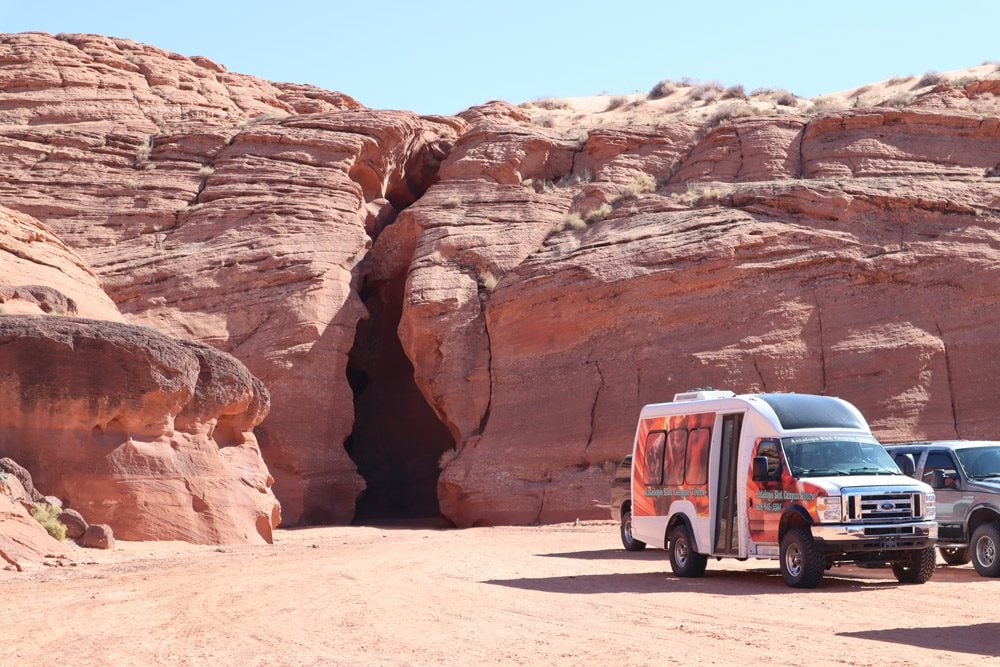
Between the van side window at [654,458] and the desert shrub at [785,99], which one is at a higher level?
the desert shrub at [785,99]

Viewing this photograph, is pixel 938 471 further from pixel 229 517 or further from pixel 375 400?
pixel 375 400

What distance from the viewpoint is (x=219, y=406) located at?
23.1 meters

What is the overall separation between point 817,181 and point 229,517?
1919 cm

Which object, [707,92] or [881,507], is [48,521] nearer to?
[881,507]

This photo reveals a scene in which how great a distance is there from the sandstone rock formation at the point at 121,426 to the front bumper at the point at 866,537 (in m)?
12.0

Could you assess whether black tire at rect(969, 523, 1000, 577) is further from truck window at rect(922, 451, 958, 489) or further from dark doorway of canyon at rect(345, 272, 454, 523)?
dark doorway of canyon at rect(345, 272, 454, 523)

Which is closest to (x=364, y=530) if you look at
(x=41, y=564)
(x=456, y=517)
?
(x=456, y=517)

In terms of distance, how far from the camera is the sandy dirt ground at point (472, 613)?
913 centimetres

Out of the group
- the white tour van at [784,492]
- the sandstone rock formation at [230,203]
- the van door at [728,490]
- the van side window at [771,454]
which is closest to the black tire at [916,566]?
the white tour van at [784,492]

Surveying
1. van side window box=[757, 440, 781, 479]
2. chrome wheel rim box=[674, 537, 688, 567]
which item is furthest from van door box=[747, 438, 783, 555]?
chrome wheel rim box=[674, 537, 688, 567]

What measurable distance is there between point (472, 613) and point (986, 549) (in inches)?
322

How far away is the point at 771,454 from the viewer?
49.9ft

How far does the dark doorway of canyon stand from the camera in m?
37.9

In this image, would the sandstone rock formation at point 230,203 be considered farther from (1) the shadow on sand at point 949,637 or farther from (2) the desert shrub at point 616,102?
(1) the shadow on sand at point 949,637
